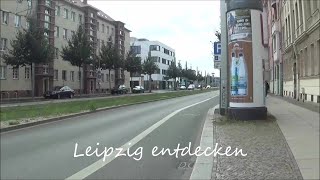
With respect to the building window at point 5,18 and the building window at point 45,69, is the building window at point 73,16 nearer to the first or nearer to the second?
the building window at point 45,69

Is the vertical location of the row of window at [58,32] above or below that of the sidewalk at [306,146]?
above

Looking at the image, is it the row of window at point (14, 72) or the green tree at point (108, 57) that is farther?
the green tree at point (108, 57)

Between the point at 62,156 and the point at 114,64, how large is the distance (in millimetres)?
62958

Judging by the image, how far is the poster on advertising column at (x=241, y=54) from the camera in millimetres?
15414

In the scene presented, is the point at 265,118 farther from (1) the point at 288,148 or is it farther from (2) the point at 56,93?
(2) the point at 56,93

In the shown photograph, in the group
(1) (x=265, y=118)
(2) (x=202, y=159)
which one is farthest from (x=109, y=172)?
(1) (x=265, y=118)

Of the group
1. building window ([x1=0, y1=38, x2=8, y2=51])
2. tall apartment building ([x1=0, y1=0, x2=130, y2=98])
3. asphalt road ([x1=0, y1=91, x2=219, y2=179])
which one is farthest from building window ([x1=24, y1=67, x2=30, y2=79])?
asphalt road ([x1=0, y1=91, x2=219, y2=179])

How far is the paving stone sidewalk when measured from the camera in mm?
6891

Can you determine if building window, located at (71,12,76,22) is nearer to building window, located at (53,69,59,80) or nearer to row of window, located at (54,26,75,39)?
row of window, located at (54,26,75,39)

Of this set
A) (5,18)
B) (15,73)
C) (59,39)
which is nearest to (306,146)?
(5,18)

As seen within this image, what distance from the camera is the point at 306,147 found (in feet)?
23.6

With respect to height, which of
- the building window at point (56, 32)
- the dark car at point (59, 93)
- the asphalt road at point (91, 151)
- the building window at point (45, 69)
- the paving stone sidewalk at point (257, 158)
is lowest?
the asphalt road at point (91, 151)

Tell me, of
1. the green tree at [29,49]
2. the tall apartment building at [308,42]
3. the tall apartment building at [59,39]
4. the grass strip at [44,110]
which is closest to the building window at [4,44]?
the tall apartment building at [59,39]

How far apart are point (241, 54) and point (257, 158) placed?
25.5ft
